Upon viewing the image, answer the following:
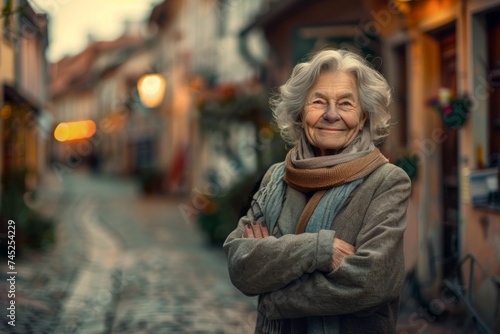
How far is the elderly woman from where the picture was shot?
2.51 metres

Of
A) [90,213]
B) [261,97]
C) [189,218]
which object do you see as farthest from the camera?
[90,213]

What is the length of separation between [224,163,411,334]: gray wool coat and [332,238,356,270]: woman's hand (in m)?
0.02

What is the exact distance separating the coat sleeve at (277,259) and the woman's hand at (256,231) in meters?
0.04

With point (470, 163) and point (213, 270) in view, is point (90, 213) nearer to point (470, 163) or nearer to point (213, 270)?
point (213, 270)

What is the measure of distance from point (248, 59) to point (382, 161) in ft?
47.2

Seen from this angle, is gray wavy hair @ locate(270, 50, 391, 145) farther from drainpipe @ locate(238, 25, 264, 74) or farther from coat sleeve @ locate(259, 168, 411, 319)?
drainpipe @ locate(238, 25, 264, 74)

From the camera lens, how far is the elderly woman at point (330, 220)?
8.23 feet

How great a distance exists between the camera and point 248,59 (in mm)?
16891

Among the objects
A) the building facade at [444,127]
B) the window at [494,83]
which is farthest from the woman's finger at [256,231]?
the window at [494,83]

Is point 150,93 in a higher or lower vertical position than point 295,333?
higher

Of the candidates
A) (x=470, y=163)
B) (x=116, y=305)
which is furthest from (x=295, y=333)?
(x=116, y=305)

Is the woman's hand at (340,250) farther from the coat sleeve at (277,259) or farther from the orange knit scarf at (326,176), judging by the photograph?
the orange knit scarf at (326,176)

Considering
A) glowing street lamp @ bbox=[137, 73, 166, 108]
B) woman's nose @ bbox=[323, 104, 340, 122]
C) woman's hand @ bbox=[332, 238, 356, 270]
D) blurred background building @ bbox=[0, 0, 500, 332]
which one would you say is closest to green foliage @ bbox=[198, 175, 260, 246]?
blurred background building @ bbox=[0, 0, 500, 332]

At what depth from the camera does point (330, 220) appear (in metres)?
2.62
